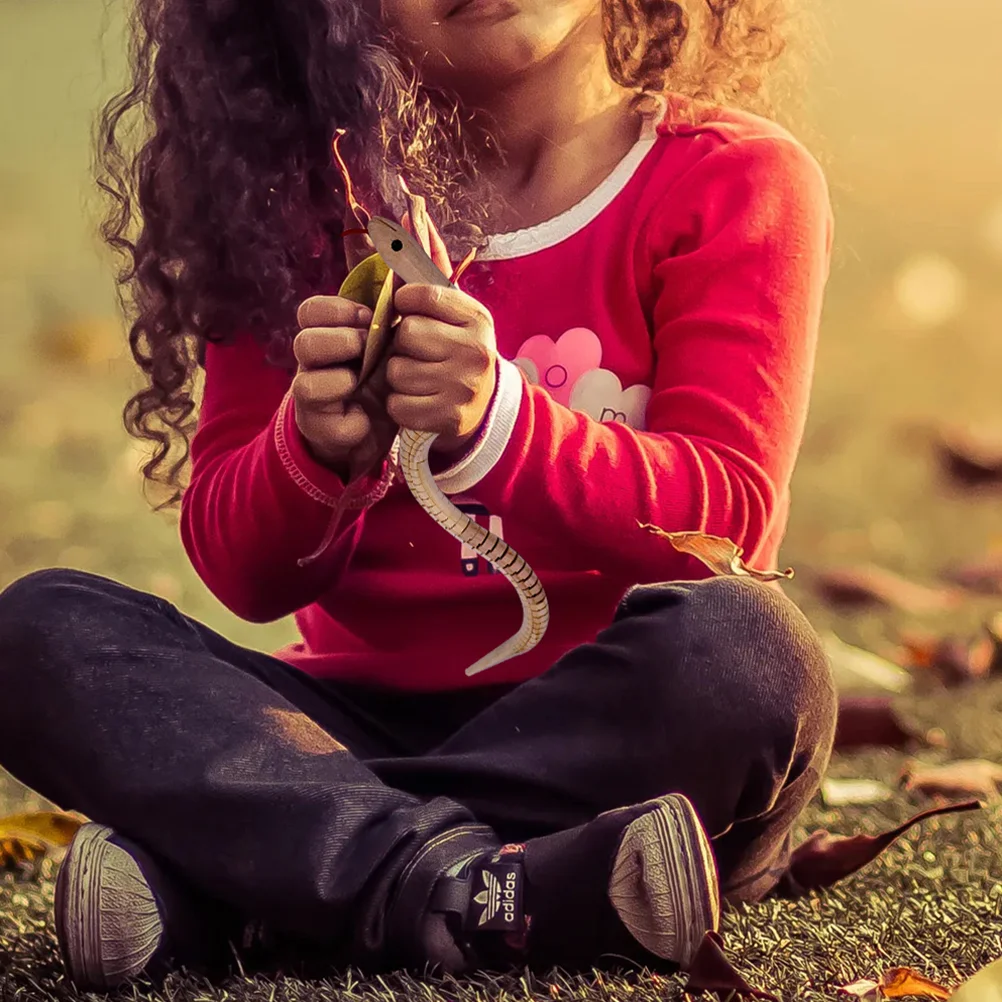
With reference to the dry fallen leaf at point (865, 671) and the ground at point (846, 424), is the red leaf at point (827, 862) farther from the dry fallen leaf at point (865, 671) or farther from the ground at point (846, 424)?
the dry fallen leaf at point (865, 671)

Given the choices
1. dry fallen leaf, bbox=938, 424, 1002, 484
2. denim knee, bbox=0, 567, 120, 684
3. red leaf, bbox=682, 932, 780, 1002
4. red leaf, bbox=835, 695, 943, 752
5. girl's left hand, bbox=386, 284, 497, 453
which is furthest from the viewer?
dry fallen leaf, bbox=938, 424, 1002, 484

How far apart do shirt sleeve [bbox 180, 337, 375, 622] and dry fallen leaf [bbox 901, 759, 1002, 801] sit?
565 millimetres

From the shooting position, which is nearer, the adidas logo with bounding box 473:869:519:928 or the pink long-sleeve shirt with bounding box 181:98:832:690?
the adidas logo with bounding box 473:869:519:928

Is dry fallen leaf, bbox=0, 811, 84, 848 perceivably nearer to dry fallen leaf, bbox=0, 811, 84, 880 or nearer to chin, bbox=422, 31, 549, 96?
dry fallen leaf, bbox=0, 811, 84, 880

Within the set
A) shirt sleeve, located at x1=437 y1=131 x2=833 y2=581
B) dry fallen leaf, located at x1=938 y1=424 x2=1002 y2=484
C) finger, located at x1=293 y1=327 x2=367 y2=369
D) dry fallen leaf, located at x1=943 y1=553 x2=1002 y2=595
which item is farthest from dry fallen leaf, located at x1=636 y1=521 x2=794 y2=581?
dry fallen leaf, located at x1=938 y1=424 x2=1002 y2=484

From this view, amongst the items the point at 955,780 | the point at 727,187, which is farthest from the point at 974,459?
the point at 727,187

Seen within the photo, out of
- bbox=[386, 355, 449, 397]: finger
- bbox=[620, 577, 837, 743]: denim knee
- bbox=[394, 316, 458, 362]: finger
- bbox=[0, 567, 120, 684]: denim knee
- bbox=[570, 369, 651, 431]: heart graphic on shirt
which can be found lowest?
bbox=[620, 577, 837, 743]: denim knee

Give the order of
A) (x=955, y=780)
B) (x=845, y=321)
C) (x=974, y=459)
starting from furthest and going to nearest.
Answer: (x=845, y=321), (x=974, y=459), (x=955, y=780)

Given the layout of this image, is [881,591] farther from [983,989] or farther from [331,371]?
[983,989]

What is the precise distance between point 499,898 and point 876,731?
0.79 m

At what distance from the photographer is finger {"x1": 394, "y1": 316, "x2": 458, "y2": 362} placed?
1.11 metres

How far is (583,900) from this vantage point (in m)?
1.08

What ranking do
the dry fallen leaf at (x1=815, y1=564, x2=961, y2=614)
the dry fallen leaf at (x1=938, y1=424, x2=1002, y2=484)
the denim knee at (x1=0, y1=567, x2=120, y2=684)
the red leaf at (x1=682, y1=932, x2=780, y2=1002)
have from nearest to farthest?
the red leaf at (x1=682, y1=932, x2=780, y2=1002), the denim knee at (x1=0, y1=567, x2=120, y2=684), the dry fallen leaf at (x1=815, y1=564, x2=961, y2=614), the dry fallen leaf at (x1=938, y1=424, x2=1002, y2=484)

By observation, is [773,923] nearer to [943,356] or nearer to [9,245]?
[943,356]
